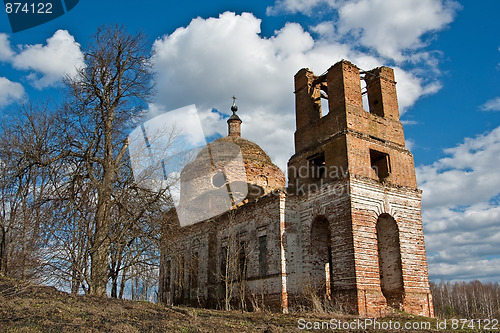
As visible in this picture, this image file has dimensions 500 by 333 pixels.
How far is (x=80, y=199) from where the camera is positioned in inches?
410

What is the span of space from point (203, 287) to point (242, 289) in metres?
4.41

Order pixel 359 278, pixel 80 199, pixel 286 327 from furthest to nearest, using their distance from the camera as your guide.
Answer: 1. pixel 359 278
2. pixel 80 199
3. pixel 286 327

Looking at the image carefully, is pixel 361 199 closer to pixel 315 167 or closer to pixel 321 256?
pixel 321 256

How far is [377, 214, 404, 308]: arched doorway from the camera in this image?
1408 centimetres

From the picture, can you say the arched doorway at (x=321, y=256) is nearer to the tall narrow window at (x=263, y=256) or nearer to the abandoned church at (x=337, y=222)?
the abandoned church at (x=337, y=222)

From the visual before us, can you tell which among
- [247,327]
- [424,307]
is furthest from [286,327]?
[424,307]

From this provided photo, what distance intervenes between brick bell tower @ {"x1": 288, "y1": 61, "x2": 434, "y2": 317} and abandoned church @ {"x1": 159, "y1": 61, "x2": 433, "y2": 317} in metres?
0.04

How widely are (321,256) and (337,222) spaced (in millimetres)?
1850

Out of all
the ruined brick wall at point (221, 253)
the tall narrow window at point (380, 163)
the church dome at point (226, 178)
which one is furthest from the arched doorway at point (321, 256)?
the church dome at point (226, 178)

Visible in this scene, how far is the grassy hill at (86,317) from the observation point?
22.3 feet

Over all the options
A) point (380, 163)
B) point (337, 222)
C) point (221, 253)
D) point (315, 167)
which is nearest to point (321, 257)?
point (337, 222)

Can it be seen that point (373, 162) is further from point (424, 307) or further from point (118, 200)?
point (118, 200)

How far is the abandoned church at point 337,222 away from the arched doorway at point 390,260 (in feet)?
0.12

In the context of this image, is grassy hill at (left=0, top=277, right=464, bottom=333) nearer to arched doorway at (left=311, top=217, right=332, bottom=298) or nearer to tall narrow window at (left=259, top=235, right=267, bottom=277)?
arched doorway at (left=311, top=217, right=332, bottom=298)
